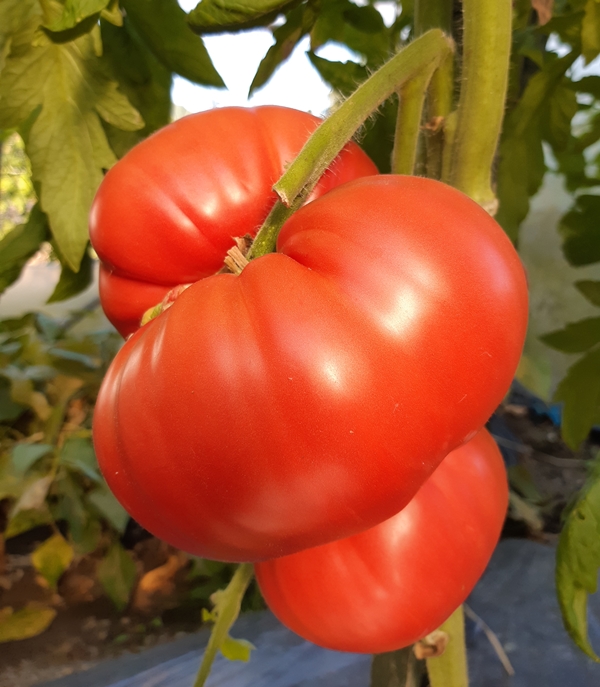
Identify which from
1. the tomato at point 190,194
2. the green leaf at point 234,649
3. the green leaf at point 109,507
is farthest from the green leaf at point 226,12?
the green leaf at point 109,507

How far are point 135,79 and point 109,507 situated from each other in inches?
22.2

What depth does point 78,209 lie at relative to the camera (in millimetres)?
414

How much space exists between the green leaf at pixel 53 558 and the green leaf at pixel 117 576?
2.1 inches

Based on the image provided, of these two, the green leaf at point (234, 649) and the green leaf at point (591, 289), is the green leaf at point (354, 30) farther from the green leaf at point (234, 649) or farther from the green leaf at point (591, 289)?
the green leaf at point (234, 649)

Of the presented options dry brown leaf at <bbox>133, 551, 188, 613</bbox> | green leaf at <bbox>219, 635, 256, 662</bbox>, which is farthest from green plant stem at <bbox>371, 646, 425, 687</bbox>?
dry brown leaf at <bbox>133, 551, 188, 613</bbox>

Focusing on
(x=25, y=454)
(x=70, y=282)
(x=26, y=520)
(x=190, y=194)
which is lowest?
(x=26, y=520)

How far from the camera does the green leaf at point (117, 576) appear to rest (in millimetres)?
759

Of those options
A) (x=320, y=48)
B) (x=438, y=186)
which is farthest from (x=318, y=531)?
(x=320, y=48)

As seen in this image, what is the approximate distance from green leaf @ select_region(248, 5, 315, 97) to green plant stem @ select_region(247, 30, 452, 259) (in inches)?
5.6

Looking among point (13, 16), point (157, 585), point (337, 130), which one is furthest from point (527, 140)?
point (157, 585)

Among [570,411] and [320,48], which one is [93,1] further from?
[570,411]

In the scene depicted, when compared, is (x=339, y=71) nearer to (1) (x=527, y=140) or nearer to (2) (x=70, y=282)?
(1) (x=527, y=140)

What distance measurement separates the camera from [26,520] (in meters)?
0.80

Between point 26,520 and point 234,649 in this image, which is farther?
point 26,520
